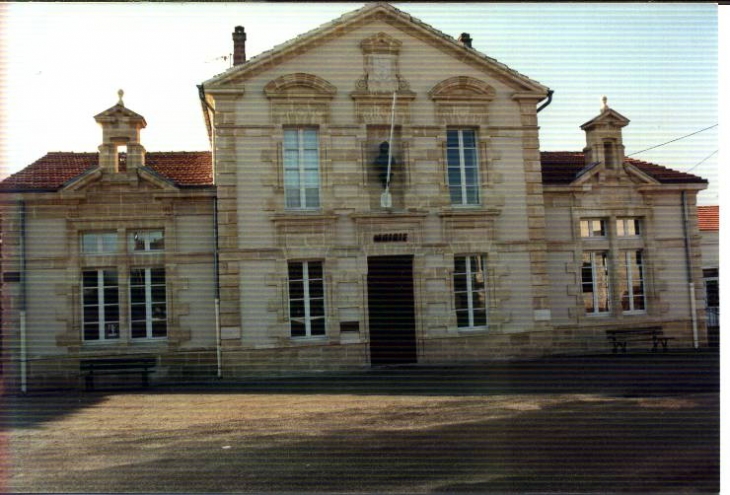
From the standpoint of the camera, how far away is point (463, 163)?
25.2 feet

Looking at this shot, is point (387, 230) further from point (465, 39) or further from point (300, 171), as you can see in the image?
point (465, 39)

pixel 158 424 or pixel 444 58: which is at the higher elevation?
pixel 444 58

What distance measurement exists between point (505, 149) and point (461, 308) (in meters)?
2.11

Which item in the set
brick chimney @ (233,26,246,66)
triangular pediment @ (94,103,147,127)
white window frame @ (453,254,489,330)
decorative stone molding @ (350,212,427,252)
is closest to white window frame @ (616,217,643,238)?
white window frame @ (453,254,489,330)

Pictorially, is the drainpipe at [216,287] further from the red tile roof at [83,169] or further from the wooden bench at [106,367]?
the wooden bench at [106,367]

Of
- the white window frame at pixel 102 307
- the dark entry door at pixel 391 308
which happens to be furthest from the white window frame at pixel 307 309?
the white window frame at pixel 102 307

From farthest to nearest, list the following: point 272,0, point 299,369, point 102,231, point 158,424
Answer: point 299,369 < point 102,231 < point 158,424 < point 272,0

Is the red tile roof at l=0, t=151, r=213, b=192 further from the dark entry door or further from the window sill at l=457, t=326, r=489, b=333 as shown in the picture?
the window sill at l=457, t=326, r=489, b=333

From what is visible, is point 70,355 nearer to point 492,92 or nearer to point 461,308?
point 461,308

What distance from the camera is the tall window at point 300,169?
7.76 m

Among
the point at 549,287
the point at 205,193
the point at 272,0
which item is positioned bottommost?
the point at 549,287

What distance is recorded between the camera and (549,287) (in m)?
Result: 7.92

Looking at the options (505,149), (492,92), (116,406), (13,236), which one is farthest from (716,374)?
(13,236)

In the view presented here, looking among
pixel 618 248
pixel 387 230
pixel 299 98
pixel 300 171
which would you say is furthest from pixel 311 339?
pixel 618 248
